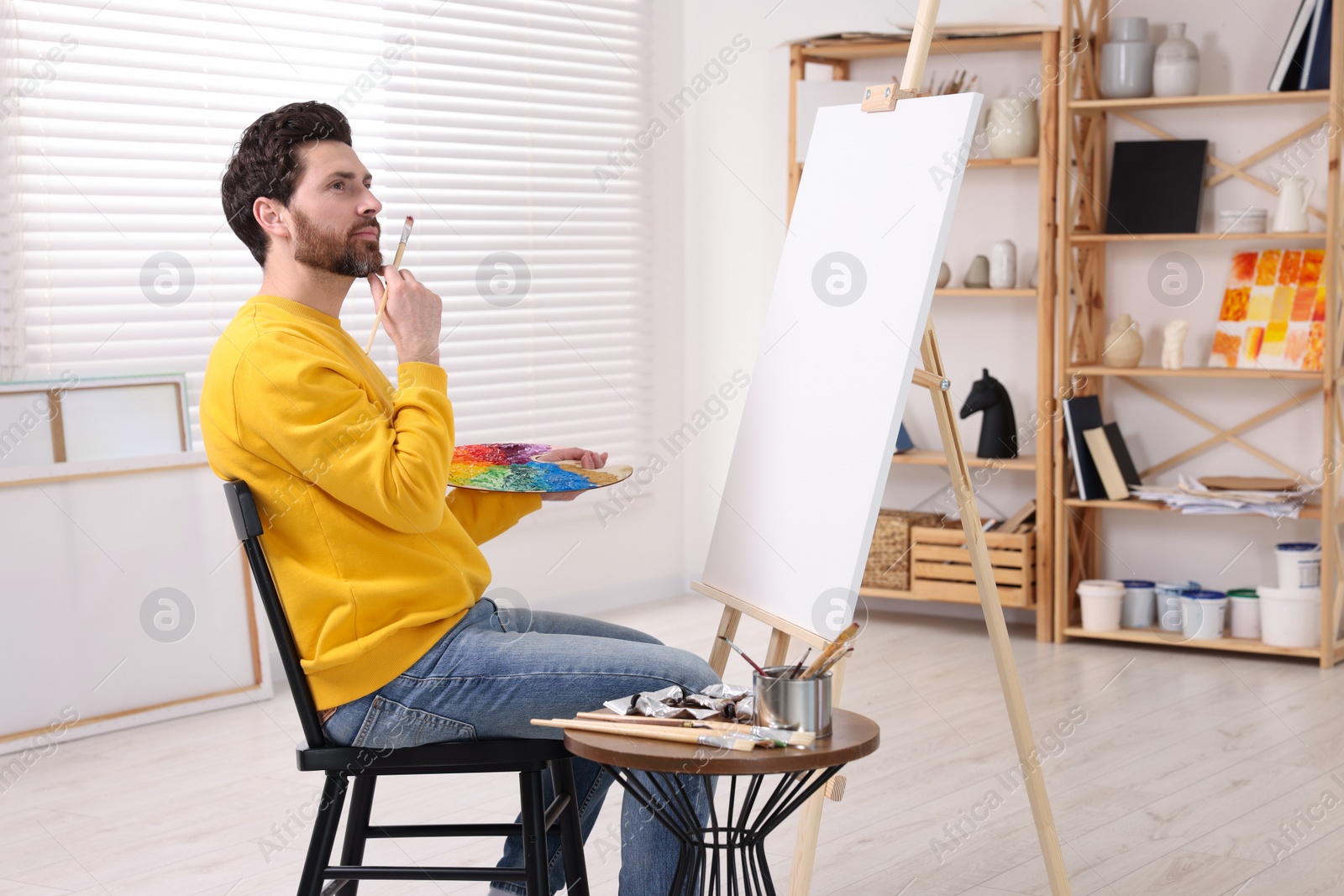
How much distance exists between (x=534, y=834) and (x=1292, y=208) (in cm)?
330

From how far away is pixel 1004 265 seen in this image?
4.66 metres

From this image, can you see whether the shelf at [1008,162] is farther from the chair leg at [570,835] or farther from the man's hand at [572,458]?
the chair leg at [570,835]

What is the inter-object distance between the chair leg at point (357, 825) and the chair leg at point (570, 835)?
0.30 meters

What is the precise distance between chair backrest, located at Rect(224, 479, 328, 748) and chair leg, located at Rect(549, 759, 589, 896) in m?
0.31

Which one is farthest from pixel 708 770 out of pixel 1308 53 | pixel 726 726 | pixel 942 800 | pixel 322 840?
pixel 1308 53

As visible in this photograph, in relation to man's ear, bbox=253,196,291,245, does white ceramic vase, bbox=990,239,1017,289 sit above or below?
below

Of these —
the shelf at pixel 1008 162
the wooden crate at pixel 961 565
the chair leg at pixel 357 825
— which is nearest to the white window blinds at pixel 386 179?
the shelf at pixel 1008 162

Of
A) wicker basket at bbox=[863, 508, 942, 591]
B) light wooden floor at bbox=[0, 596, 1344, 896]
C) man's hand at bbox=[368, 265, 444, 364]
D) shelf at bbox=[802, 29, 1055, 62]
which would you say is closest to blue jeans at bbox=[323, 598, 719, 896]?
man's hand at bbox=[368, 265, 444, 364]

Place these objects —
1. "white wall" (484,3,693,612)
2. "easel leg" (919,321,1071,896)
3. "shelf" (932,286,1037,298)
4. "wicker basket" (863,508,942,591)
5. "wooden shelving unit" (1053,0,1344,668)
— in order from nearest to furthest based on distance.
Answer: "easel leg" (919,321,1071,896)
"wooden shelving unit" (1053,0,1344,668)
"shelf" (932,286,1037,298)
"wicker basket" (863,508,942,591)
"white wall" (484,3,693,612)

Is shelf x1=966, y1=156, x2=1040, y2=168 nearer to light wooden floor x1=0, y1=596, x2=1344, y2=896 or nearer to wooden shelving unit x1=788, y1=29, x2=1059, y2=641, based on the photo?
wooden shelving unit x1=788, y1=29, x2=1059, y2=641

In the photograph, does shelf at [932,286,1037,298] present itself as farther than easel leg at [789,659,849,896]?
Yes

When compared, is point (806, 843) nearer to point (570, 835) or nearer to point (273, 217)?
point (570, 835)

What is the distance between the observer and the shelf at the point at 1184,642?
163 inches

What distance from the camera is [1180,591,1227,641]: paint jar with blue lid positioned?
429 cm
